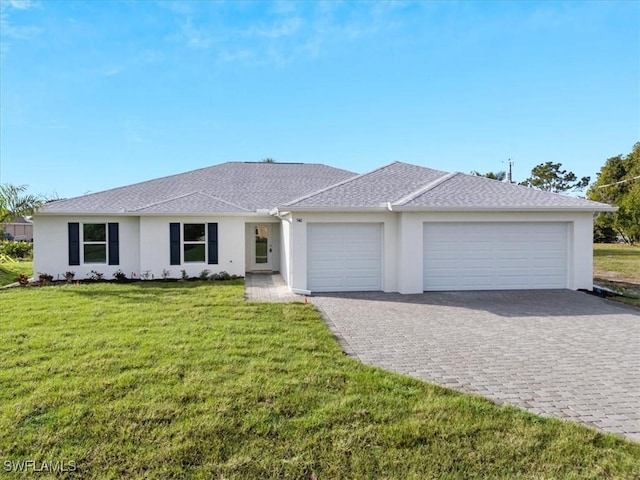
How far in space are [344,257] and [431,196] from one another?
146 inches

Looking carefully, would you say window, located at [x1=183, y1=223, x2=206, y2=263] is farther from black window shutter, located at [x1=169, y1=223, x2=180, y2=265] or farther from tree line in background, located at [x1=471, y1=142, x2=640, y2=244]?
tree line in background, located at [x1=471, y1=142, x2=640, y2=244]

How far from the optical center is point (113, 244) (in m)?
16.4

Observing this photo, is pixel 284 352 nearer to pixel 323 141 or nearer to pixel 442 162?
pixel 323 141

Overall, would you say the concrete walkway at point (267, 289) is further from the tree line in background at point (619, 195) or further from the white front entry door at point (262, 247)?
the tree line in background at point (619, 195)

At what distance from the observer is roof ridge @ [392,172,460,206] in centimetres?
1299

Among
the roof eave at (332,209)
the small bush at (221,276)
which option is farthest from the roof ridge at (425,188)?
A: the small bush at (221,276)

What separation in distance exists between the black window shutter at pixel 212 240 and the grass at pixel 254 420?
9246 millimetres

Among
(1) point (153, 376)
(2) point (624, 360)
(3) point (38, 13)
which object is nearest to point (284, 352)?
(1) point (153, 376)

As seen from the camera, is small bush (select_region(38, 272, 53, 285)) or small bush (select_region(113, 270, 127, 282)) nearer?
small bush (select_region(38, 272, 53, 285))

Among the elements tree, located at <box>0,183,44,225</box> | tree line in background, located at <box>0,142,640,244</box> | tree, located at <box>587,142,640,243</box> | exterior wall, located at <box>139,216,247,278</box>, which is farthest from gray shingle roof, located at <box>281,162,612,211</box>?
tree, located at <box>587,142,640,243</box>

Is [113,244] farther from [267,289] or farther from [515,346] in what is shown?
[515,346]

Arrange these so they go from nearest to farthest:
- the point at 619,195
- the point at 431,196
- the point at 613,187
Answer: the point at 431,196
the point at 619,195
the point at 613,187

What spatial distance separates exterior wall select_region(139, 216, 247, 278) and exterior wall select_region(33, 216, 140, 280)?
726mm

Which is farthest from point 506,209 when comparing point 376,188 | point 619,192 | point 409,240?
point 619,192
